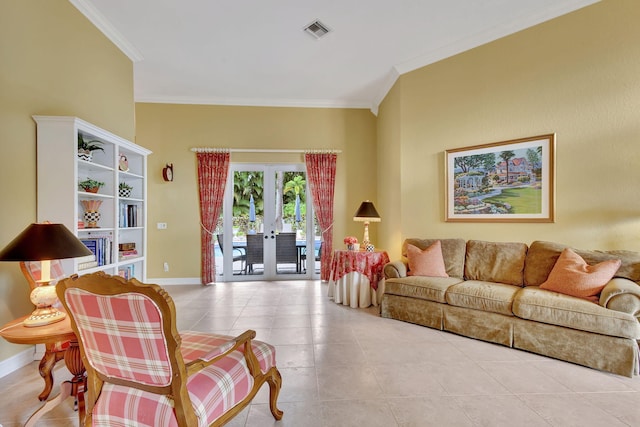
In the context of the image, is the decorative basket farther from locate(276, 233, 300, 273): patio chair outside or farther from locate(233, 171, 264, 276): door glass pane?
locate(276, 233, 300, 273): patio chair outside

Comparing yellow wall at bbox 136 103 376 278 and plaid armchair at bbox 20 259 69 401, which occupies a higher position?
yellow wall at bbox 136 103 376 278

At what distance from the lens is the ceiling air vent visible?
331 cm

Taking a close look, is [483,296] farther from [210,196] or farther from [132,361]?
[210,196]

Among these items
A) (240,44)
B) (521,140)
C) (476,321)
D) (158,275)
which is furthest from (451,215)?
(158,275)

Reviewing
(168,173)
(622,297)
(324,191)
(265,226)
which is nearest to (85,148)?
(168,173)

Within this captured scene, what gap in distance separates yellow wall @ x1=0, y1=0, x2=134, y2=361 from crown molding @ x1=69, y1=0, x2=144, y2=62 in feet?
0.24

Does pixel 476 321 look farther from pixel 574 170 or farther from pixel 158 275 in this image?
pixel 158 275

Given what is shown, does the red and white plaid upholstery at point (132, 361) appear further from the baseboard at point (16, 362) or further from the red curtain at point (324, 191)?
the red curtain at point (324, 191)

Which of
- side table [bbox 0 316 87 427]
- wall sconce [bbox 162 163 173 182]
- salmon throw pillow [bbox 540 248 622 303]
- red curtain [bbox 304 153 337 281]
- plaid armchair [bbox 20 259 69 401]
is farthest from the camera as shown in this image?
red curtain [bbox 304 153 337 281]

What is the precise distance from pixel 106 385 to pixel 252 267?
4194 millimetres

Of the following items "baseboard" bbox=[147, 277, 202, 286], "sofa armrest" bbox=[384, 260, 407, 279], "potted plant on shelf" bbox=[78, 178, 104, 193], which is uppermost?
"potted plant on shelf" bbox=[78, 178, 104, 193]

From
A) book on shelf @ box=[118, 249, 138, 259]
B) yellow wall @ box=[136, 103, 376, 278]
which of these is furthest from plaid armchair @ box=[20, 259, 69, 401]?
yellow wall @ box=[136, 103, 376, 278]

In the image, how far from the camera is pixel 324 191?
5.41m

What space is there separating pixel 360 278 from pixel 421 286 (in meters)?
0.92
